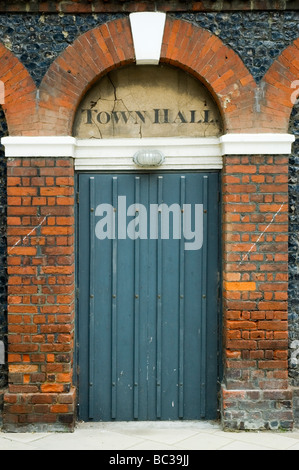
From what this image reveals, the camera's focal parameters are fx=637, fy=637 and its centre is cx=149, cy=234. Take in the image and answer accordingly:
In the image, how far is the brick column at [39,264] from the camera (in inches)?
231

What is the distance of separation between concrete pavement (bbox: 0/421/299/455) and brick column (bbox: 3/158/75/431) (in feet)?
1.06

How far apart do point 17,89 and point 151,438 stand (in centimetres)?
339

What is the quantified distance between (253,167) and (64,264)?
196 centimetres

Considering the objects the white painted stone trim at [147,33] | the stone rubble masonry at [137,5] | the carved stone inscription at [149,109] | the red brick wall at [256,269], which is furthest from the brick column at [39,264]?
the red brick wall at [256,269]

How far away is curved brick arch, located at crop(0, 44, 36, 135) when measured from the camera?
582 cm

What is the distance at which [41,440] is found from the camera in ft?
18.5

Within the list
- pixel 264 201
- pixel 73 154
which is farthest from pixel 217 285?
pixel 73 154

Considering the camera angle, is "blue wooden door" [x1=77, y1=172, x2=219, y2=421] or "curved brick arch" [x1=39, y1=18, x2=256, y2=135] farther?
"blue wooden door" [x1=77, y1=172, x2=219, y2=421]

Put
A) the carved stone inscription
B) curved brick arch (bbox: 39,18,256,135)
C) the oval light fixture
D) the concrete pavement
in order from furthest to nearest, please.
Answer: the carved stone inscription
the oval light fixture
curved brick arch (bbox: 39,18,256,135)
the concrete pavement

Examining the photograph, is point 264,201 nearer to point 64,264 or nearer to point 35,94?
point 64,264

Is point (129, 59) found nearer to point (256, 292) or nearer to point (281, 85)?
point (281, 85)
